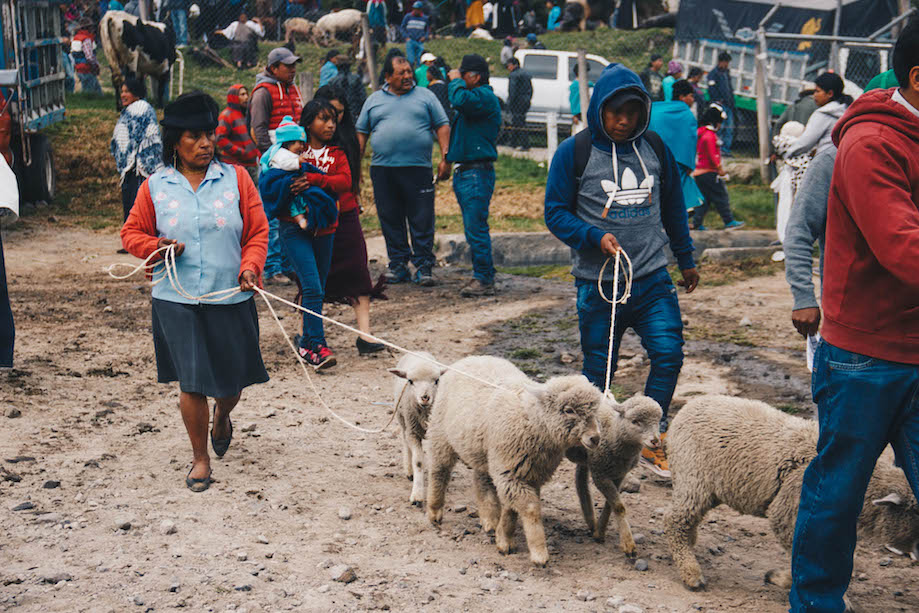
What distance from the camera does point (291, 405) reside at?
268 inches

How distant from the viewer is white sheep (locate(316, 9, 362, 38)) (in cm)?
2633

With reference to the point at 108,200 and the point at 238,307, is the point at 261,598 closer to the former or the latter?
the point at 238,307

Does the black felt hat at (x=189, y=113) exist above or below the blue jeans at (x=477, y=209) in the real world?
above

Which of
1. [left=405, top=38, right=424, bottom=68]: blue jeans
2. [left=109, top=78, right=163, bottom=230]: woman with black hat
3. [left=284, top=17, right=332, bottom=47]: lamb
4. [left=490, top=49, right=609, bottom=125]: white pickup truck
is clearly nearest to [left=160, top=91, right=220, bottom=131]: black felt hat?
[left=109, top=78, right=163, bottom=230]: woman with black hat

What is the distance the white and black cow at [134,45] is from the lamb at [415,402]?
43.1ft

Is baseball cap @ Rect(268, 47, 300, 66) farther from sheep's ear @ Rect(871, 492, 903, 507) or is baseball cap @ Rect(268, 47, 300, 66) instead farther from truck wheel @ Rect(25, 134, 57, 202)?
sheep's ear @ Rect(871, 492, 903, 507)

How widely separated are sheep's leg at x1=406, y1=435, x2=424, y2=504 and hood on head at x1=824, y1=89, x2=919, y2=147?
2.88m

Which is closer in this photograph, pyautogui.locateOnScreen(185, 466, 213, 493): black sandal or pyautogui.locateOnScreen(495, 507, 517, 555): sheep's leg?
pyautogui.locateOnScreen(495, 507, 517, 555): sheep's leg

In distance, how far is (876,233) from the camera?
3.09 meters

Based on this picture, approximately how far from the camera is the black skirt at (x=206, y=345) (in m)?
5.09

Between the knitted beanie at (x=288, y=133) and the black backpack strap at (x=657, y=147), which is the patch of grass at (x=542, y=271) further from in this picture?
the black backpack strap at (x=657, y=147)

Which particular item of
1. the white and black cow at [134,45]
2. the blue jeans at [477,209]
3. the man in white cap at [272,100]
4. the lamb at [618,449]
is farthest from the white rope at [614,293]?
the white and black cow at [134,45]

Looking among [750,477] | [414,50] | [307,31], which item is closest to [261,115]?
[750,477]

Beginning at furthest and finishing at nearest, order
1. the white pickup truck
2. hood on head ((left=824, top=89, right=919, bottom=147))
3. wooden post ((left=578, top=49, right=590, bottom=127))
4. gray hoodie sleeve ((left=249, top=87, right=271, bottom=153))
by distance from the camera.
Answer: the white pickup truck → wooden post ((left=578, top=49, right=590, bottom=127)) → gray hoodie sleeve ((left=249, top=87, right=271, bottom=153)) → hood on head ((left=824, top=89, right=919, bottom=147))
